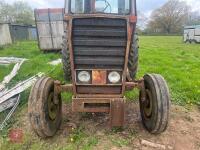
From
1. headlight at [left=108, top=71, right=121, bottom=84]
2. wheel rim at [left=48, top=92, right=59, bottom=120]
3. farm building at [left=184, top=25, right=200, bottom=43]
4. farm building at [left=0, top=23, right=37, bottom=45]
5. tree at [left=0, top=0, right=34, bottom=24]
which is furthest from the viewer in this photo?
tree at [left=0, top=0, right=34, bottom=24]

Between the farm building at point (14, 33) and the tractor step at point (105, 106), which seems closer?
the tractor step at point (105, 106)

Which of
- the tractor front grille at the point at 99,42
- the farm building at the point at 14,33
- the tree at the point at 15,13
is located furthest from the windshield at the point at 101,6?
the tree at the point at 15,13

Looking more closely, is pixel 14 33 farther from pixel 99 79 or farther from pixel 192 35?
pixel 99 79

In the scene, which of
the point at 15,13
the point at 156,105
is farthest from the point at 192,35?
the point at 15,13

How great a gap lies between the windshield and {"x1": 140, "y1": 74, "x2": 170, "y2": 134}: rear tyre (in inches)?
54.7

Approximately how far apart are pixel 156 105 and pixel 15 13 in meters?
54.1

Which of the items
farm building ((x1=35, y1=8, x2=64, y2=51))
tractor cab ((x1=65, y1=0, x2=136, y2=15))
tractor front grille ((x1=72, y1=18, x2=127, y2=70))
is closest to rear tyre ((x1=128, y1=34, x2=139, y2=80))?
tractor cab ((x1=65, y1=0, x2=136, y2=15))

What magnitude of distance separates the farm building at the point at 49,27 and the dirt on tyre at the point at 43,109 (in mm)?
10571

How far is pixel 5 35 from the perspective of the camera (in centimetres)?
2294

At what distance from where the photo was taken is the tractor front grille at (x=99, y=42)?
4.46 m

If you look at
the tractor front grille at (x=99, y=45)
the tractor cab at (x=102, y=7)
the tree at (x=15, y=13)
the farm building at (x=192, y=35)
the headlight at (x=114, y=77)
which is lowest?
the farm building at (x=192, y=35)

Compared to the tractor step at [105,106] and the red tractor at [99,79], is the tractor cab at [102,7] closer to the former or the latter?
the red tractor at [99,79]

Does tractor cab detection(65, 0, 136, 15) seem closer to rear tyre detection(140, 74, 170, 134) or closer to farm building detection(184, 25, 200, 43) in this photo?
rear tyre detection(140, 74, 170, 134)

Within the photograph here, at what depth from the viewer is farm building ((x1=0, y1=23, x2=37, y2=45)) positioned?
2243cm
